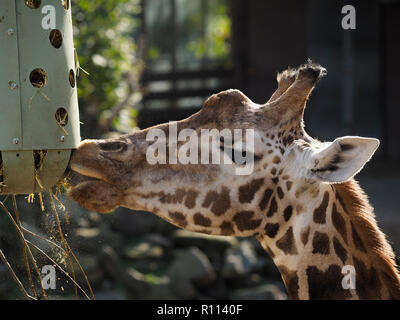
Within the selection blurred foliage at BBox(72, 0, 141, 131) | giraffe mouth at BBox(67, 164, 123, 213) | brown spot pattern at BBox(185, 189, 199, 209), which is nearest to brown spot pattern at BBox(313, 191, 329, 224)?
brown spot pattern at BBox(185, 189, 199, 209)

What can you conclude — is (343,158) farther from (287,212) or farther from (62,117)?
(62,117)

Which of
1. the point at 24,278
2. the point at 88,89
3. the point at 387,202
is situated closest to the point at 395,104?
the point at 387,202

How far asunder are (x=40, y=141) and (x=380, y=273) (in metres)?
1.58

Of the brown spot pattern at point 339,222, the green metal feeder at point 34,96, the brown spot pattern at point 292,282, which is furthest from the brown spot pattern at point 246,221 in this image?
the green metal feeder at point 34,96

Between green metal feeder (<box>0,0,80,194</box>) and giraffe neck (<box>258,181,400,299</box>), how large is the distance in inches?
40.0

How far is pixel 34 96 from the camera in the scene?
2.95m

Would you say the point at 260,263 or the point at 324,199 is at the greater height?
the point at 324,199

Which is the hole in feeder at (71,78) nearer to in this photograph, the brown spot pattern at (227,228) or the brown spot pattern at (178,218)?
the brown spot pattern at (178,218)

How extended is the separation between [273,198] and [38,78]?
116 centimetres

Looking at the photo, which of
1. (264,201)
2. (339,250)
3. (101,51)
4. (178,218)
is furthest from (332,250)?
(101,51)

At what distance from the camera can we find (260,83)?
11734mm

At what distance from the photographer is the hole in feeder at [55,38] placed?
9.98 ft

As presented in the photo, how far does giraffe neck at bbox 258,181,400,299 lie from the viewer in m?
3.07
